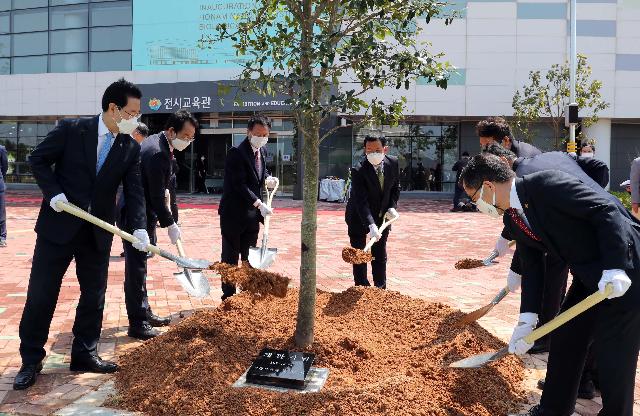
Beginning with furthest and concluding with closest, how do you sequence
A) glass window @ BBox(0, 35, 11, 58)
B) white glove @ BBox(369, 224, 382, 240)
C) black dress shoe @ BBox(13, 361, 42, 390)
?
glass window @ BBox(0, 35, 11, 58)
white glove @ BBox(369, 224, 382, 240)
black dress shoe @ BBox(13, 361, 42, 390)

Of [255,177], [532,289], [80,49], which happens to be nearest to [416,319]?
[532,289]

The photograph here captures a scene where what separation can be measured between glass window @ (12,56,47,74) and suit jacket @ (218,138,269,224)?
2473cm

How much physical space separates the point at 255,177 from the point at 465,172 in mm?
2655

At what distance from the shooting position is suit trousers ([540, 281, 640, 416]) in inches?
111

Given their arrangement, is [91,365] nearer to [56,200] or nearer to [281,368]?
[56,200]

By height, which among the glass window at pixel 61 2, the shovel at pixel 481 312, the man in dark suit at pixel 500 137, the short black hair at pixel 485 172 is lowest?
the shovel at pixel 481 312

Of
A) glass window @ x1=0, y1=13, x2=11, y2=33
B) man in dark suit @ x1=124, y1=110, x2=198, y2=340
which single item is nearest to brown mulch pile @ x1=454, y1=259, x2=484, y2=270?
man in dark suit @ x1=124, y1=110, x2=198, y2=340

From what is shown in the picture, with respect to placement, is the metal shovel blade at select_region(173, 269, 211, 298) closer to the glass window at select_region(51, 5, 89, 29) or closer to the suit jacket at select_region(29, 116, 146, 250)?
the suit jacket at select_region(29, 116, 146, 250)

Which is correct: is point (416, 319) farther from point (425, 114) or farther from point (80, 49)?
point (80, 49)

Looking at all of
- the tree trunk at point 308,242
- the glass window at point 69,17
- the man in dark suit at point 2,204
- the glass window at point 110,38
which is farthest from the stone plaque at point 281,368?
the glass window at point 69,17

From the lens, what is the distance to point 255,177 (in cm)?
550

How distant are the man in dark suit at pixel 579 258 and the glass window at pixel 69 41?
2609 cm

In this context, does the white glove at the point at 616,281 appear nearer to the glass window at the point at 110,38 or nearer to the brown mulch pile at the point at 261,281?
the brown mulch pile at the point at 261,281

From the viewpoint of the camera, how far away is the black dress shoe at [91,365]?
3971 millimetres
